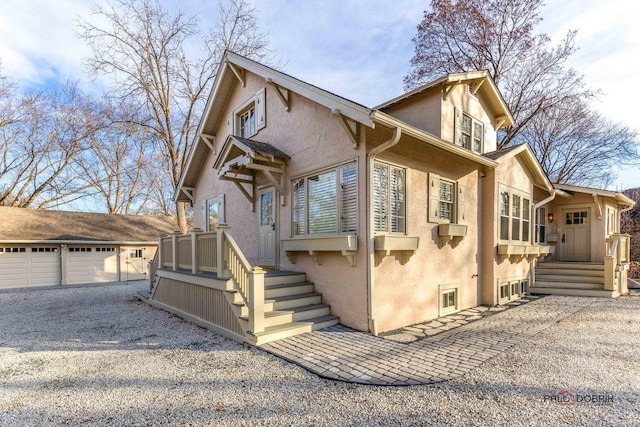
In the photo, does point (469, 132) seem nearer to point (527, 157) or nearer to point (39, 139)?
point (527, 157)

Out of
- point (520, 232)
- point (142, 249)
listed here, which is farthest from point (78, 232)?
point (520, 232)

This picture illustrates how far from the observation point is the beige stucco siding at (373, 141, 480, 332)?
615 cm

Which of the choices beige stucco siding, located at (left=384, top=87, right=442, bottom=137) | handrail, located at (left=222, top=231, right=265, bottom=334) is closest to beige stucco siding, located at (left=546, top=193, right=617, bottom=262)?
beige stucco siding, located at (left=384, top=87, right=442, bottom=137)

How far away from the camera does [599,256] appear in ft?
37.6

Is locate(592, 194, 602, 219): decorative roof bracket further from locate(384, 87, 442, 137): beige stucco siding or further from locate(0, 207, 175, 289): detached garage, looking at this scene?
locate(0, 207, 175, 289): detached garage

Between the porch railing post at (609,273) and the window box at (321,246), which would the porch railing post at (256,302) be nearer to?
the window box at (321,246)

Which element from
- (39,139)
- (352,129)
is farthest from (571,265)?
(39,139)

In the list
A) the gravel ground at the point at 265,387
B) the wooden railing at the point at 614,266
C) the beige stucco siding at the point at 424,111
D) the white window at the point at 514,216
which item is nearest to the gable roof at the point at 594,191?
the wooden railing at the point at 614,266

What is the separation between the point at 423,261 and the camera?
272 inches

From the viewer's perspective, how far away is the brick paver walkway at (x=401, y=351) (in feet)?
13.2

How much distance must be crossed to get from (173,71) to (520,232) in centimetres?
1901

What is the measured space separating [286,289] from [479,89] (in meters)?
8.24

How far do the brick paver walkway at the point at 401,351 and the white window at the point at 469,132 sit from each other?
16.0 ft

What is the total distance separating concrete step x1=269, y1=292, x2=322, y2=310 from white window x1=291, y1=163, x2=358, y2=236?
1311 mm
